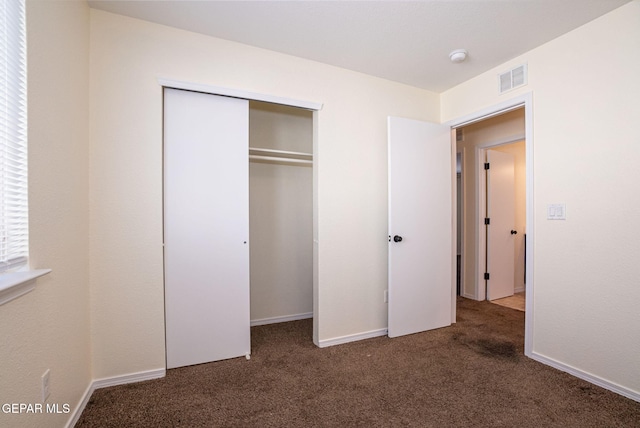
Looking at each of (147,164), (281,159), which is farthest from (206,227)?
(281,159)

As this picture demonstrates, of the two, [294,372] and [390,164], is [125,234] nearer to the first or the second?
[294,372]

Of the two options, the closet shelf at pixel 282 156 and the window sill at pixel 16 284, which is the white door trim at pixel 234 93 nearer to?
the closet shelf at pixel 282 156

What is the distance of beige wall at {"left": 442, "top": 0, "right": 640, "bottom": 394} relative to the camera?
1821mm

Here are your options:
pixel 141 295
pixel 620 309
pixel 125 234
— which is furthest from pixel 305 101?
pixel 620 309

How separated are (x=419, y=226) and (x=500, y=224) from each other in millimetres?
1911

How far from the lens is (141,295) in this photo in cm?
199

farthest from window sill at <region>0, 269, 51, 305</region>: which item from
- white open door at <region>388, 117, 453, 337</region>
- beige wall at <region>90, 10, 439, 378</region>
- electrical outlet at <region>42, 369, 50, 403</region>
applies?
white open door at <region>388, 117, 453, 337</region>

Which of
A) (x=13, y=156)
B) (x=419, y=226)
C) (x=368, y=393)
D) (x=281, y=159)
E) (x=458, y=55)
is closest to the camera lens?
(x=13, y=156)

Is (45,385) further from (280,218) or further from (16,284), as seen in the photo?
(280,218)

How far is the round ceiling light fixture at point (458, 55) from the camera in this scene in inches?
92.0

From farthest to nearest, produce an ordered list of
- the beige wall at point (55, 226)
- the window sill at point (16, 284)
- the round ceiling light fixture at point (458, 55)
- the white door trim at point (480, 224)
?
the white door trim at point (480, 224), the round ceiling light fixture at point (458, 55), the beige wall at point (55, 226), the window sill at point (16, 284)

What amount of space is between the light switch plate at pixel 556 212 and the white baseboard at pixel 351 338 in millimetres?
1693

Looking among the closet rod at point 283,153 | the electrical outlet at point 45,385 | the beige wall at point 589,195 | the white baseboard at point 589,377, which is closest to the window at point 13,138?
the electrical outlet at point 45,385

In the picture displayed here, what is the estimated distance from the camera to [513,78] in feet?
8.06
